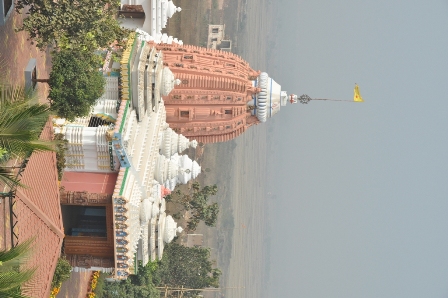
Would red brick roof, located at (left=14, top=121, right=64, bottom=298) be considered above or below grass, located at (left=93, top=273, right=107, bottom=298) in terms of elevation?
above

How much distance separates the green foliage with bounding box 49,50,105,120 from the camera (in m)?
27.5

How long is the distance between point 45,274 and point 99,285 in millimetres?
22693

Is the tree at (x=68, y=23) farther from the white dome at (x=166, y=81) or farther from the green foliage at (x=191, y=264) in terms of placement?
the green foliage at (x=191, y=264)

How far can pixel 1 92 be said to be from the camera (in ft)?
60.1

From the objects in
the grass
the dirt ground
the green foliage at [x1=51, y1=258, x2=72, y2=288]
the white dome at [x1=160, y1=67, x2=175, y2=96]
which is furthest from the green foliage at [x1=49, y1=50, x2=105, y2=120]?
Answer: the grass

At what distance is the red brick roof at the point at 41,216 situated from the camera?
23172 mm

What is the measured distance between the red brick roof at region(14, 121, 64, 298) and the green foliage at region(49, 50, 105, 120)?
1.08 m

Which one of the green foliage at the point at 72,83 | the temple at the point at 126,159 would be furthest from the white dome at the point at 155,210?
the green foliage at the point at 72,83

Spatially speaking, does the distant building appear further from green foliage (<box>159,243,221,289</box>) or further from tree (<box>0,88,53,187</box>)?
tree (<box>0,88,53,187</box>)

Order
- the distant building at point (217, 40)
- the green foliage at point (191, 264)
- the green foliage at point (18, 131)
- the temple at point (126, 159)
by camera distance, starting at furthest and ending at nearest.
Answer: the distant building at point (217, 40) → the green foliage at point (191, 264) → the temple at point (126, 159) → the green foliage at point (18, 131)

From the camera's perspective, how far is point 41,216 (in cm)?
2478

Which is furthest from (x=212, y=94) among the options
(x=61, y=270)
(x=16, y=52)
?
(x=61, y=270)

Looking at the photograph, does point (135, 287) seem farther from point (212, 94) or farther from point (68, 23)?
point (68, 23)

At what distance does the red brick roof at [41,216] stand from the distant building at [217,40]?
59.6m
